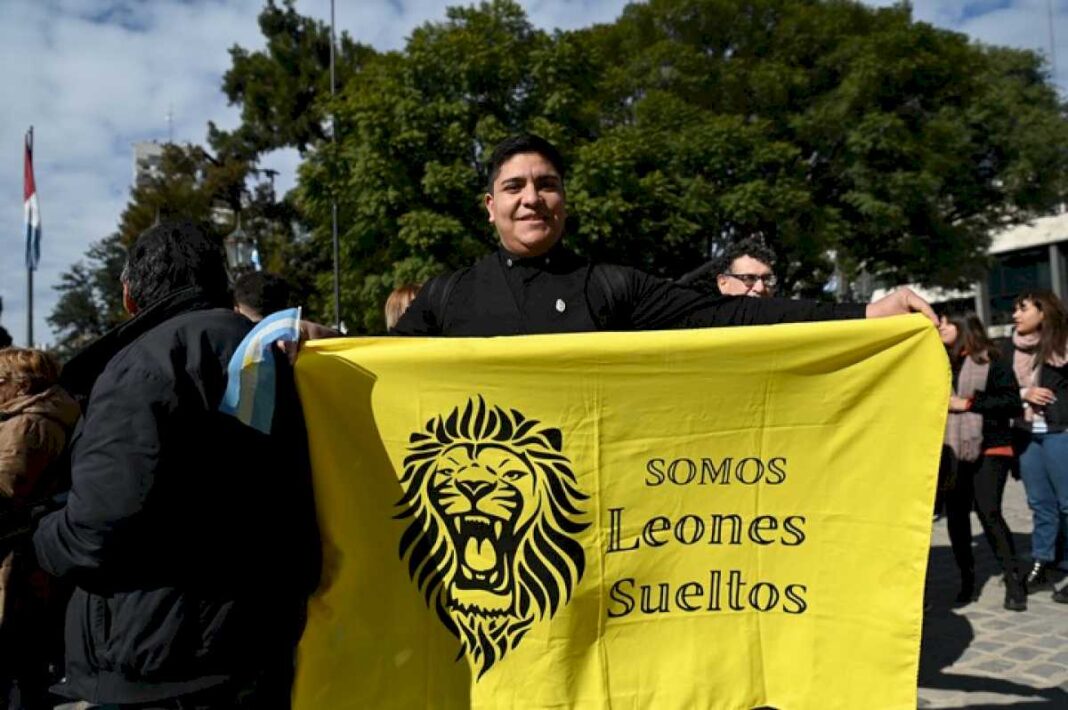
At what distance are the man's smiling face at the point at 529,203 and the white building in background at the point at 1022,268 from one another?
4865 cm

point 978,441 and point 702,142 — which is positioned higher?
point 702,142

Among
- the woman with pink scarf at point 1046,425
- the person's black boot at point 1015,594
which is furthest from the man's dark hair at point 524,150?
the person's black boot at point 1015,594

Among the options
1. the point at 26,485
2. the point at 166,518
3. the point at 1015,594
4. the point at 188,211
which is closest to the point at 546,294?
the point at 166,518

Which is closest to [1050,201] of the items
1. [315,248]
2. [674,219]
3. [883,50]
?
[883,50]

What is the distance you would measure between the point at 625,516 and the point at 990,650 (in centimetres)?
389

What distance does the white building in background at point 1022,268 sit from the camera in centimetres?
4962

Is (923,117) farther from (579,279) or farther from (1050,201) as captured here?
(579,279)

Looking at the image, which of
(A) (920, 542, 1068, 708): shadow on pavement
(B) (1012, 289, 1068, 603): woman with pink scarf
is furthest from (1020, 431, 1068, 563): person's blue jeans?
(A) (920, 542, 1068, 708): shadow on pavement

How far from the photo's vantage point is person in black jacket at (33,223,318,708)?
1981 millimetres

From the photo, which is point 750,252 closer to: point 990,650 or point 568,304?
point 568,304

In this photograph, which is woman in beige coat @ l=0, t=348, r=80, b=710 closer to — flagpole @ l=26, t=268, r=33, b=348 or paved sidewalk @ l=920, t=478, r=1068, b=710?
paved sidewalk @ l=920, t=478, r=1068, b=710

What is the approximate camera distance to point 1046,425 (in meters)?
6.57

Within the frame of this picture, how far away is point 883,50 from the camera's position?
2777 centimetres

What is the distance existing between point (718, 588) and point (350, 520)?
1102 mm
